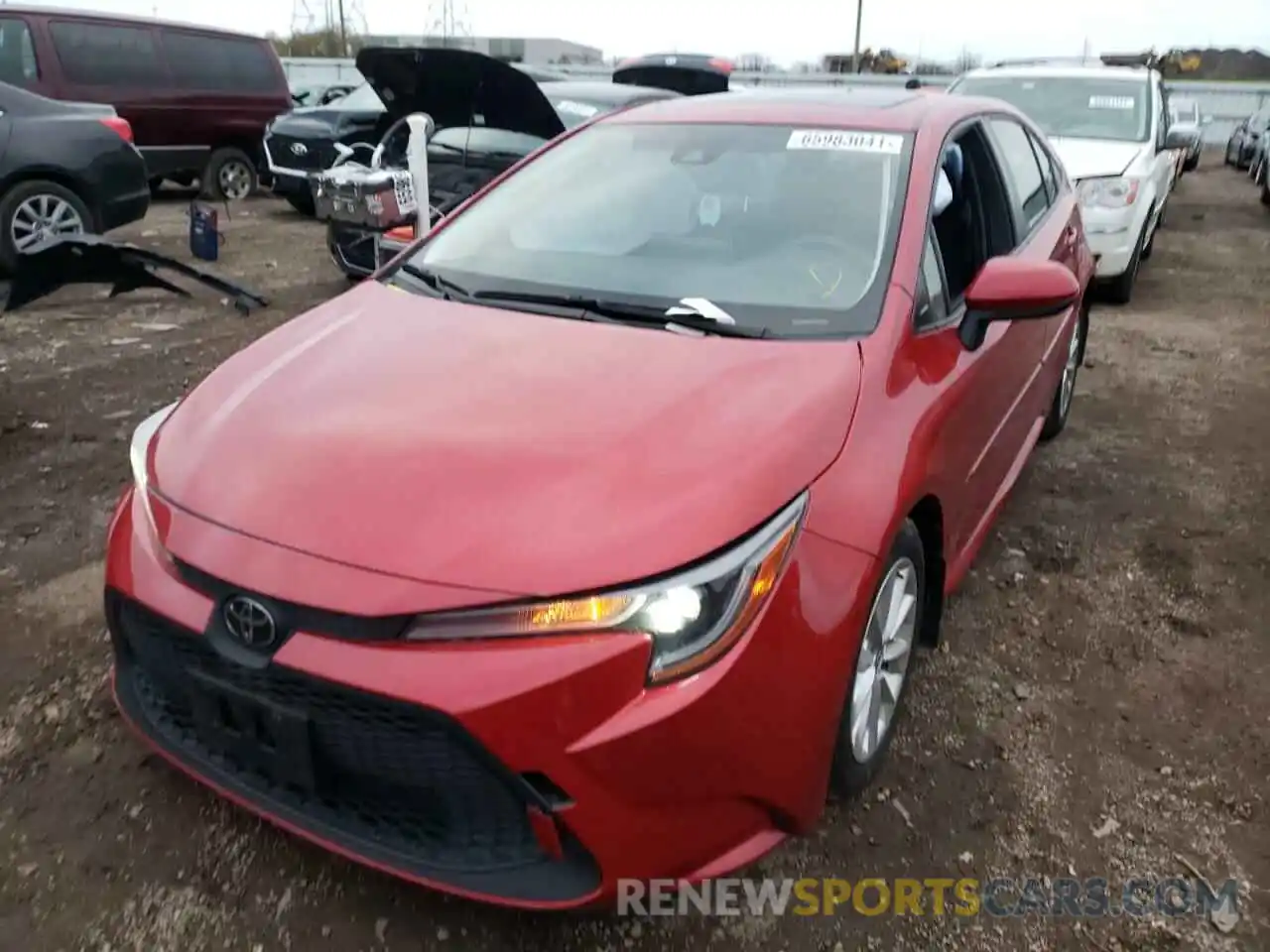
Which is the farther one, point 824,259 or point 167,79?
point 167,79

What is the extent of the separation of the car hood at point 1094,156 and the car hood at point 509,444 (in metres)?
5.80

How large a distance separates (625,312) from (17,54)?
980cm

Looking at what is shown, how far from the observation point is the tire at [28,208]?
711 centimetres

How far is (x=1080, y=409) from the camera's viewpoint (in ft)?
17.9

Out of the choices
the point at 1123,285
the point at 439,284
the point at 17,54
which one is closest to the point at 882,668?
the point at 439,284

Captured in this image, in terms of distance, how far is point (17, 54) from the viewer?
967 centimetres

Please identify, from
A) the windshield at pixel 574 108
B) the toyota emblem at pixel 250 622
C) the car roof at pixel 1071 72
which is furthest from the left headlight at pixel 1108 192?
the toyota emblem at pixel 250 622

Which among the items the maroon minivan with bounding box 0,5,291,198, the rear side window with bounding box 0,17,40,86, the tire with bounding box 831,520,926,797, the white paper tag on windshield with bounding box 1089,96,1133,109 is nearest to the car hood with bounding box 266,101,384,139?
the maroon minivan with bounding box 0,5,291,198

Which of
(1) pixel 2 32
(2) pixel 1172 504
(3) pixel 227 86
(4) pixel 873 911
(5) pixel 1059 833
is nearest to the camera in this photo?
(4) pixel 873 911

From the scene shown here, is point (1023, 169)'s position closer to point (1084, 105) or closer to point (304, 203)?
point (1084, 105)

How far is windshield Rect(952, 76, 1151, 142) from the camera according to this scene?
25.7ft

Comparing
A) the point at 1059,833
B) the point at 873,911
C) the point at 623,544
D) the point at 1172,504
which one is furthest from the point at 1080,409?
the point at 623,544

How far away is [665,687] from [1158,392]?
4986 mm

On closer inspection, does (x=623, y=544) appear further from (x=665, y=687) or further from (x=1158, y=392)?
(x=1158, y=392)
